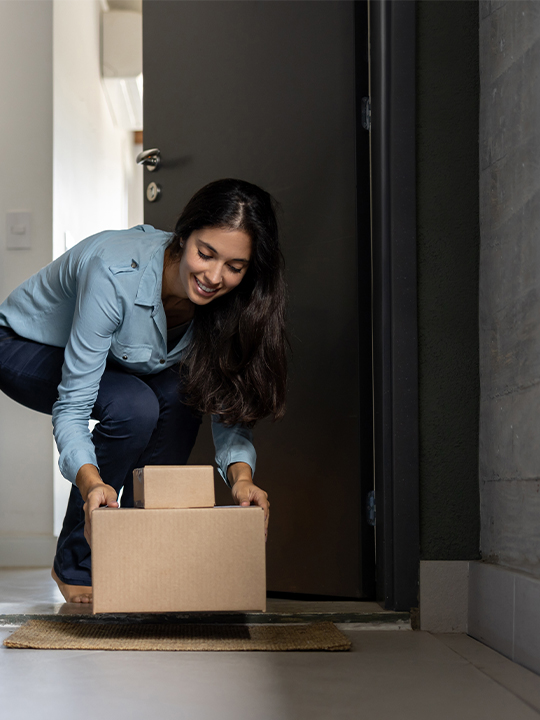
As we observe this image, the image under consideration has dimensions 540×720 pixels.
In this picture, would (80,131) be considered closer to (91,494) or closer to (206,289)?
(206,289)

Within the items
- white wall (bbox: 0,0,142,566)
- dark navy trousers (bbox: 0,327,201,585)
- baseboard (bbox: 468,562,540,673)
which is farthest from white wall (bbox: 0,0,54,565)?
baseboard (bbox: 468,562,540,673)

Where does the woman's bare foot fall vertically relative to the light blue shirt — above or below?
below

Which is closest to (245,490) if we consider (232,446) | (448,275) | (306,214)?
(232,446)

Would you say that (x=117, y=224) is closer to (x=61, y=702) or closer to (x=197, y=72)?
(x=197, y=72)

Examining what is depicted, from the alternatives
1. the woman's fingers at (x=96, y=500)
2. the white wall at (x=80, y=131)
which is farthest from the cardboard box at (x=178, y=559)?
the white wall at (x=80, y=131)

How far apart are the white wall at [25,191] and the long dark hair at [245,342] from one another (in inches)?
47.2

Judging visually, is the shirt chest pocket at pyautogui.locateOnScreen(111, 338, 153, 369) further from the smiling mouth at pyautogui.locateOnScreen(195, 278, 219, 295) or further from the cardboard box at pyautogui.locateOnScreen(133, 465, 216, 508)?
the cardboard box at pyautogui.locateOnScreen(133, 465, 216, 508)

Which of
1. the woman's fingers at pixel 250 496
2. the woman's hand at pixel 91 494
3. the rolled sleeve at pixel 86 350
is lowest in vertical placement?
the woman's fingers at pixel 250 496

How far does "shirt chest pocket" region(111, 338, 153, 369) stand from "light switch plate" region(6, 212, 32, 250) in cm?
121

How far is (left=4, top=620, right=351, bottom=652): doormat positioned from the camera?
48.5 inches

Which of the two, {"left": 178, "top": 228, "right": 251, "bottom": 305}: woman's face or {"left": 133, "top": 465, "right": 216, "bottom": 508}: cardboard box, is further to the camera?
{"left": 178, "top": 228, "right": 251, "bottom": 305}: woman's face

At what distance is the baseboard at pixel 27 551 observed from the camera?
7.95 ft

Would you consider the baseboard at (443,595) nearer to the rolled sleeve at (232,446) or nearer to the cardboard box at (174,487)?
the rolled sleeve at (232,446)

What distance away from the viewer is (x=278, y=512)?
1.78m
